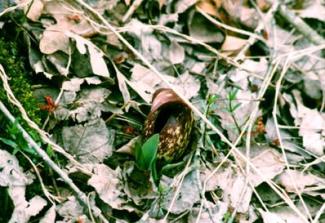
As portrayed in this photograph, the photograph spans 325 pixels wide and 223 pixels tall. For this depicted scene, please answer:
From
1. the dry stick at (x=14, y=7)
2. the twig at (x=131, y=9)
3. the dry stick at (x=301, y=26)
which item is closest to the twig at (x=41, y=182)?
the dry stick at (x=14, y=7)

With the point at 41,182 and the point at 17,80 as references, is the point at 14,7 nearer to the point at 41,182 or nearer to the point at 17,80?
the point at 17,80

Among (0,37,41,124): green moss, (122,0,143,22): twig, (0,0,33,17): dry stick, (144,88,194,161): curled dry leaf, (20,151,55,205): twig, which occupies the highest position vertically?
(0,0,33,17): dry stick

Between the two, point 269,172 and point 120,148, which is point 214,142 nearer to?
point 269,172

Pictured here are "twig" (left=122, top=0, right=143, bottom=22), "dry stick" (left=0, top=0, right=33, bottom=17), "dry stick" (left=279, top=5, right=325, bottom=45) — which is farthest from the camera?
"dry stick" (left=279, top=5, right=325, bottom=45)

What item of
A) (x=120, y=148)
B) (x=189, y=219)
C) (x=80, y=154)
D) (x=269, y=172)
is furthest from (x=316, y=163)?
(x=80, y=154)

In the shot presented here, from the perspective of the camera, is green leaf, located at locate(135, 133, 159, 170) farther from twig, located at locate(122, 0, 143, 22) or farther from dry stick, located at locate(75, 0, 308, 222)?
twig, located at locate(122, 0, 143, 22)

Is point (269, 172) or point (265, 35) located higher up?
point (265, 35)

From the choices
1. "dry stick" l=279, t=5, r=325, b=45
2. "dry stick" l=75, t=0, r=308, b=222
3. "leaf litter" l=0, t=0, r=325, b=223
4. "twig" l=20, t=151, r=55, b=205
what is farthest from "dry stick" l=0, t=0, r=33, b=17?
"dry stick" l=279, t=5, r=325, b=45
